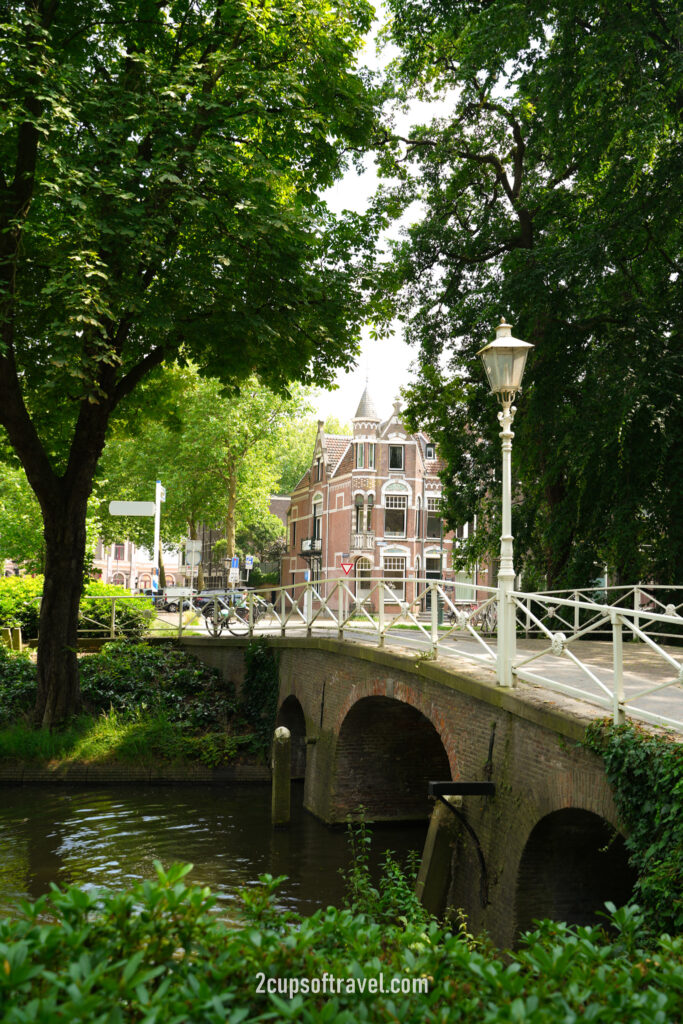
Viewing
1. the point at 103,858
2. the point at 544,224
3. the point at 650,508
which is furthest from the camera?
the point at 544,224

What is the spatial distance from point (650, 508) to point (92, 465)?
369 inches

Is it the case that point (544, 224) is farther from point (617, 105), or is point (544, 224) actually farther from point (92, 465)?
point (92, 465)

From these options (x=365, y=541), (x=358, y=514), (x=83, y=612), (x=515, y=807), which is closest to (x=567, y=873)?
(x=515, y=807)

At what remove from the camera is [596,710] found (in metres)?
6.66

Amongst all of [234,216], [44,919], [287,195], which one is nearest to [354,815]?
[44,919]

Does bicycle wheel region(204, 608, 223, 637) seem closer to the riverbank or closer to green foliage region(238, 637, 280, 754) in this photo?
the riverbank

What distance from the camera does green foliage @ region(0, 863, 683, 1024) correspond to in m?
2.54

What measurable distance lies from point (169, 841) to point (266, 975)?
10.1 meters

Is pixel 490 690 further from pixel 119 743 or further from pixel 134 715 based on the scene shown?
pixel 134 715

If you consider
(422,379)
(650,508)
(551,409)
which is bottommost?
(650,508)

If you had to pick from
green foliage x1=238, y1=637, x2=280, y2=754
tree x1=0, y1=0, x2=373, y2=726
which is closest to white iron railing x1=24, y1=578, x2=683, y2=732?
green foliage x1=238, y1=637, x2=280, y2=754

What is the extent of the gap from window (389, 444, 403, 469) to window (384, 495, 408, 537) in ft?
5.88

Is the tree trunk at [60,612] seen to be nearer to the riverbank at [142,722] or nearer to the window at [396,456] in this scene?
the riverbank at [142,722]

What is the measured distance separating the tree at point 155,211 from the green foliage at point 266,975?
8543 millimetres
